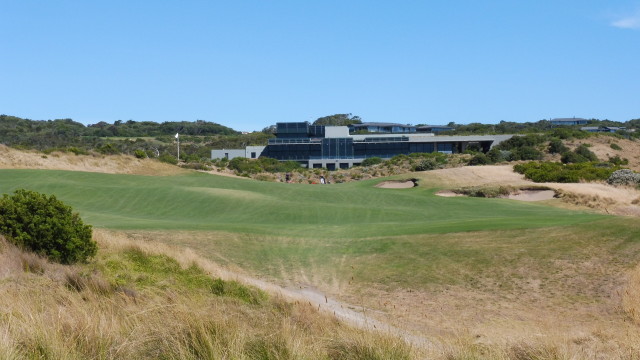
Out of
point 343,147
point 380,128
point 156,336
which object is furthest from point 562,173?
point 380,128

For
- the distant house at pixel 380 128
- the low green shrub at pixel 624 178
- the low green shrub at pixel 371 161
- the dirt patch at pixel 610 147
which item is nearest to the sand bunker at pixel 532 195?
the low green shrub at pixel 624 178

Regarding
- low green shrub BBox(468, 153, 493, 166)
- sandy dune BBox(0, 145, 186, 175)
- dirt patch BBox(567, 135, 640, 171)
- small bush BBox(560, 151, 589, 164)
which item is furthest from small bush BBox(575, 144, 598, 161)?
sandy dune BBox(0, 145, 186, 175)

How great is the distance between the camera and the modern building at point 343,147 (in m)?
100

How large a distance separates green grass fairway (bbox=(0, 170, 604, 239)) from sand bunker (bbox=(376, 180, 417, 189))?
33.0 feet

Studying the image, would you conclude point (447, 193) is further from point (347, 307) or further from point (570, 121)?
point (570, 121)

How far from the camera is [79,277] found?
10.7 metres

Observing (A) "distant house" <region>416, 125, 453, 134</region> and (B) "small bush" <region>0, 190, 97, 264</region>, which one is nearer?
(B) "small bush" <region>0, 190, 97, 264</region>

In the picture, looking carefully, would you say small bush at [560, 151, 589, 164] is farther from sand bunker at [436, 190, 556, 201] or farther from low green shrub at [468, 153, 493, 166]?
sand bunker at [436, 190, 556, 201]

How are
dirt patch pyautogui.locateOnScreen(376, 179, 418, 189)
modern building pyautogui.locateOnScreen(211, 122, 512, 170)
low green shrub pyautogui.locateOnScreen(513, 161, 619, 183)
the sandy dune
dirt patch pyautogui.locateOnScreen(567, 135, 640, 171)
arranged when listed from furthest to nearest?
modern building pyautogui.locateOnScreen(211, 122, 512, 170)
dirt patch pyautogui.locateOnScreen(567, 135, 640, 171)
the sandy dune
dirt patch pyautogui.locateOnScreen(376, 179, 418, 189)
low green shrub pyautogui.locateOnScreen(513, 161, 619, 183)

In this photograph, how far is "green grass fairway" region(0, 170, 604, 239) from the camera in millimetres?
24484

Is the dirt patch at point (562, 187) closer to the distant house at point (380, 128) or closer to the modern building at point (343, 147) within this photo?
the modern building at point (343, 147)

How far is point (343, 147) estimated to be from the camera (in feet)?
332

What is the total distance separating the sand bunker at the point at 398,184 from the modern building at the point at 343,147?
43840 millimetres

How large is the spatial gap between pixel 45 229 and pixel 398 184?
42.6 m
